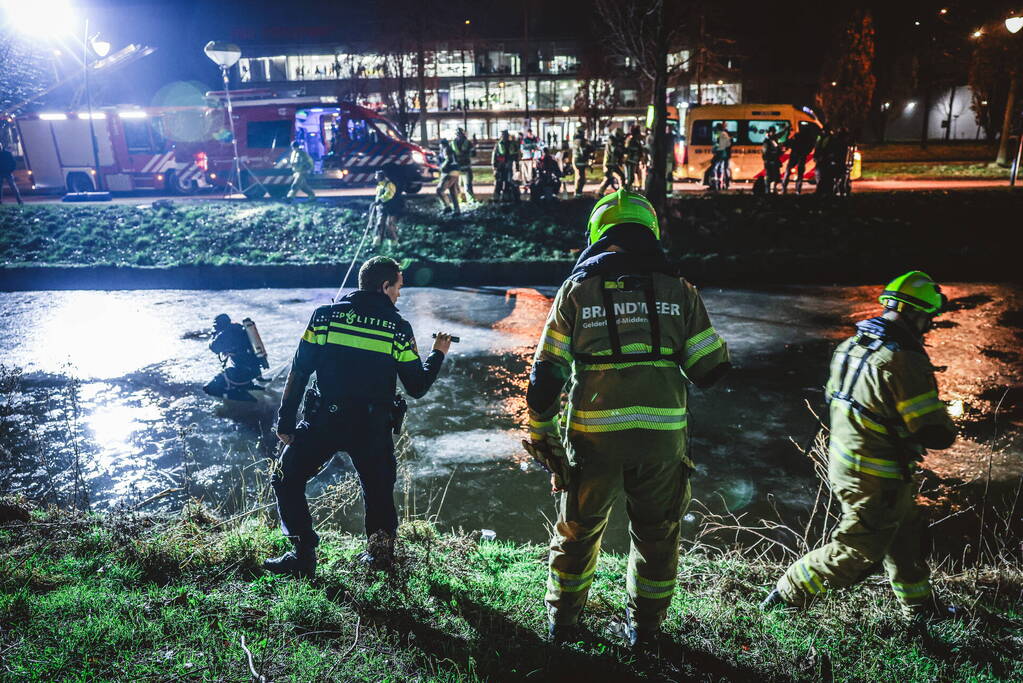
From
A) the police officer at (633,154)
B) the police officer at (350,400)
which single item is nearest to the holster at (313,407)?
the police officer at (350,400)

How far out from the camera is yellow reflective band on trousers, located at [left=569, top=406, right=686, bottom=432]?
2.67 metres

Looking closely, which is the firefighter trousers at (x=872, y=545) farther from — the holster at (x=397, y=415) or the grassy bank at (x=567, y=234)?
the grassy bank at (x=567, y=234)

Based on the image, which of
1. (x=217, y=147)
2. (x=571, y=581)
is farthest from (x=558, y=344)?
(x=217, y=147)

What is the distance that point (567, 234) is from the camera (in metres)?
13.4

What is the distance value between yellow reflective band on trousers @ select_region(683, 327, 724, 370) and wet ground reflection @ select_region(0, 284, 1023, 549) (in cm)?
184

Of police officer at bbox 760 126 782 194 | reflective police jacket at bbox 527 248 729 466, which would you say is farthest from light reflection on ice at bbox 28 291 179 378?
police officer at bbox 760 126 782 194

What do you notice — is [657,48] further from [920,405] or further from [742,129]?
[920,405]

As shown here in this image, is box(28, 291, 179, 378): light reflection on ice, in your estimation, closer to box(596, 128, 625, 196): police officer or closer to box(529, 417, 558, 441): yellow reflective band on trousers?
box(529, 417, 558, 441): yellow reflective band on trousers

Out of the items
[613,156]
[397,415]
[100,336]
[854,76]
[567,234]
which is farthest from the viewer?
[854,76]

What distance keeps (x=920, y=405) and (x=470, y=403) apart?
428cm

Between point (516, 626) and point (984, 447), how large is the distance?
14.5 ft

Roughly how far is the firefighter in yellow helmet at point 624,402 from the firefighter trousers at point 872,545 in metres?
0.79

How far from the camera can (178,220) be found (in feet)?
49.2

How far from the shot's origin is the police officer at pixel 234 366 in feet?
21.8
